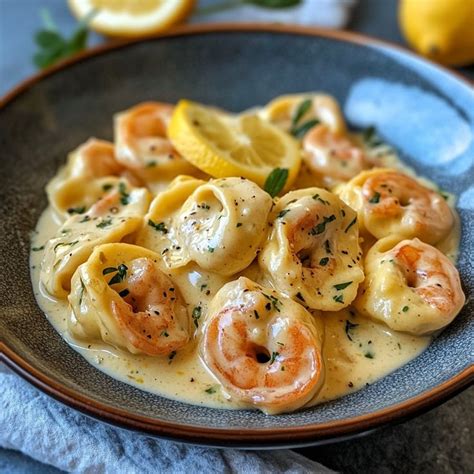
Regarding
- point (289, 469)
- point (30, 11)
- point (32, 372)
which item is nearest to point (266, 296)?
point (289, 469)

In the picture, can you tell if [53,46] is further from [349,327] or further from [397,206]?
[349,327]

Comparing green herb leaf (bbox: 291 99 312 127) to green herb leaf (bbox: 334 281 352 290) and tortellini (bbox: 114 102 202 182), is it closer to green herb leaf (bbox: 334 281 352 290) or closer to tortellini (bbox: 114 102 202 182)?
tortellini (bbox: 114 102 202 182)

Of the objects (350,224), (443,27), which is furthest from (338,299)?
(443,27)

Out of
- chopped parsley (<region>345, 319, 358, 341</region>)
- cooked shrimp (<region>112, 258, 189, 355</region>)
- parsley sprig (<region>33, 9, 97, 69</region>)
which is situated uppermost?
parsley sprig (<region>33, 9, 97, 69</region>)

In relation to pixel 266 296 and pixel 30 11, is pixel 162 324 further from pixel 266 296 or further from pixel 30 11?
pixel 30 11

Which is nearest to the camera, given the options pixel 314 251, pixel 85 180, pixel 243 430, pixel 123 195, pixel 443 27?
pixel 243 430

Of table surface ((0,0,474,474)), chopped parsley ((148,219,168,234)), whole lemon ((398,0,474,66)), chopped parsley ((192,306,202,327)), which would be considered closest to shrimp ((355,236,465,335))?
table surface ((0,0,474,474))

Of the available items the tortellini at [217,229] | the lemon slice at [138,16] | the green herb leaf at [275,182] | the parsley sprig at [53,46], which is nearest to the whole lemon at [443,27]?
the lemon slice at [138,16]
